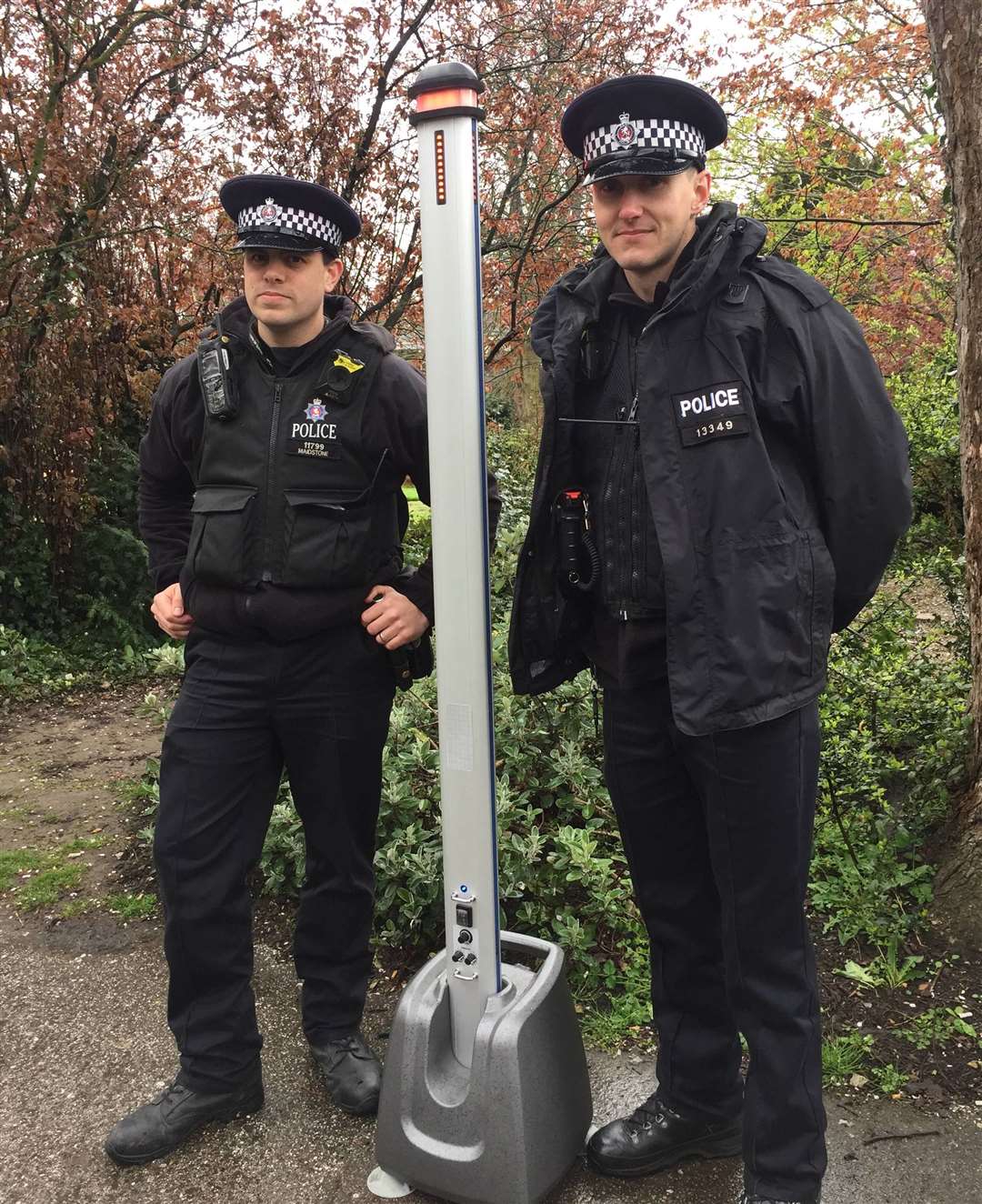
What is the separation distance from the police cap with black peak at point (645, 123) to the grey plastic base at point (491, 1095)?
1.81 m

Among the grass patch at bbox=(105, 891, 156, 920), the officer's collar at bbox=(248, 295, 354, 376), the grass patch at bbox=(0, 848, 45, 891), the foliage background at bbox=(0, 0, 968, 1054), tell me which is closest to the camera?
the officer's collar at bbox=(248, 295, 354, 376)

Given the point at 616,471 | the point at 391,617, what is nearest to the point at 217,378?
the point at 391,617

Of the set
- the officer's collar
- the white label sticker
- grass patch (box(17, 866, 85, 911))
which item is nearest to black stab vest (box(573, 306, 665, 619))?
the white label sticker

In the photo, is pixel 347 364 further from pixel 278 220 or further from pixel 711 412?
pixel 711 412

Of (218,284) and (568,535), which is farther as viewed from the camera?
(218,284)

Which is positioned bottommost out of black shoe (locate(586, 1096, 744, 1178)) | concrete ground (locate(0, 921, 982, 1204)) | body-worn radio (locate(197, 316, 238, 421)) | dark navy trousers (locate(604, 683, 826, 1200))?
concrete ground (locate(0, 921, 982, 1204))

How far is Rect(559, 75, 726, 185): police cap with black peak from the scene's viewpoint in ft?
6.77

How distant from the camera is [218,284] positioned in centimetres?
723

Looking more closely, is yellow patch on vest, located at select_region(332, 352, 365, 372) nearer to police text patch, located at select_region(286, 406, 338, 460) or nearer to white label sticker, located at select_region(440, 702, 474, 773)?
police text patch, located at select_region(286, 406, 338, 460)

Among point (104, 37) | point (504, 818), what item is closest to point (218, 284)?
point (104, 37)

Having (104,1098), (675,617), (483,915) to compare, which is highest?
(675,617)

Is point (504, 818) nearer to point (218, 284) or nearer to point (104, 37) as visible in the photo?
point (218, 284)

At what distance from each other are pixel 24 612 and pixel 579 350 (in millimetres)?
6763

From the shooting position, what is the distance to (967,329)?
10.1ft
